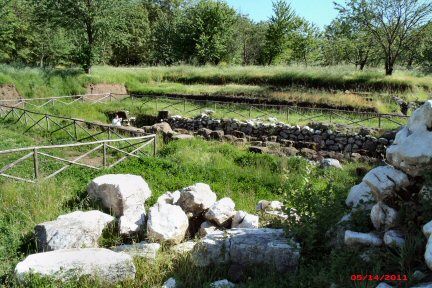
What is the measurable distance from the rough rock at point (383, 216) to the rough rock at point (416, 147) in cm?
49

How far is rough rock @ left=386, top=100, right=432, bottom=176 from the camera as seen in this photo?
433 centimetres

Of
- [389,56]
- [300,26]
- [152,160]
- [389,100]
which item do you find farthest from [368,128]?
[300,26]

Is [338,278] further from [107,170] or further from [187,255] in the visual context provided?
[107,170]

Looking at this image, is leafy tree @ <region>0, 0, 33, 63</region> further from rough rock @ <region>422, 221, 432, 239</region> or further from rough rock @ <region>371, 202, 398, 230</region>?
rough rock @ <region>422, 221, 432, 239</region>

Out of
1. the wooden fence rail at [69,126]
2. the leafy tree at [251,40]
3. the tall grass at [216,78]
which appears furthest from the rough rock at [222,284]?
the leafy tree at [251,40]

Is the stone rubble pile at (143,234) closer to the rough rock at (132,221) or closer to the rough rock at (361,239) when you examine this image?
the rough rock at (132,221)

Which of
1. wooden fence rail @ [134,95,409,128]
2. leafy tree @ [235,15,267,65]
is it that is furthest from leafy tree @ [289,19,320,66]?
wooden fence rail @ [134,95,409,128]

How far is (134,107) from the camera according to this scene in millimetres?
21797

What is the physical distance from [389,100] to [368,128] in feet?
21.3

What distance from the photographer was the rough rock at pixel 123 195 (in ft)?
22.4

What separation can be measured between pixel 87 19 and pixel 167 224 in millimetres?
24098

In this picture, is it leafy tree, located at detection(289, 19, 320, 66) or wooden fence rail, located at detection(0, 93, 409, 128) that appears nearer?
wooden fence rail, located at detection(0, 93, 409, 128)

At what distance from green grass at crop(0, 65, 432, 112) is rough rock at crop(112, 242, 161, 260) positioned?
1577cm

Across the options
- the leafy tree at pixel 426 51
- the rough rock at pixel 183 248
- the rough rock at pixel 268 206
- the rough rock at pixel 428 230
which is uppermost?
the leafy tree at pixel 426 51
